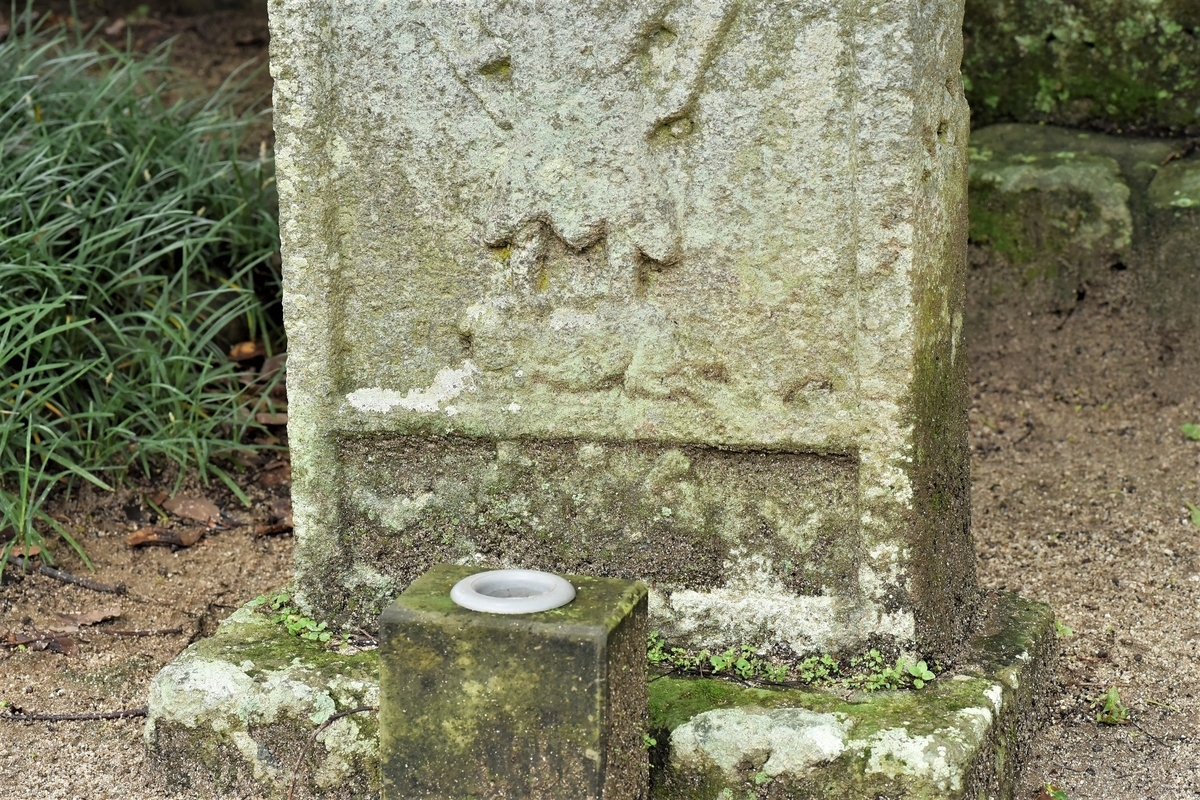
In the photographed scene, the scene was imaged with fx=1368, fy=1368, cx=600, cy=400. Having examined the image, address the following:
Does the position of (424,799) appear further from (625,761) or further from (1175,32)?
(1175,32)

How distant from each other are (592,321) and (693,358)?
0.17 metres

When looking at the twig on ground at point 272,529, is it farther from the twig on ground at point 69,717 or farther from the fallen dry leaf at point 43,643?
the twig on ground at point 69,717

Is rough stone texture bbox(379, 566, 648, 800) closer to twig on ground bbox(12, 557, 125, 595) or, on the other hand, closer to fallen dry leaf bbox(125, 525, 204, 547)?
twig on ground bbox(12, 557, 125, 595)

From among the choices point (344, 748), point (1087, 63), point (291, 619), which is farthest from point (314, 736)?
point (1087, 63)

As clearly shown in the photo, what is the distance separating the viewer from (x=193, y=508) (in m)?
3.22

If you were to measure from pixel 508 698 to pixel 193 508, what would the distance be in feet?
5.65

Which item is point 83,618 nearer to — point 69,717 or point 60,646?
point 60,646

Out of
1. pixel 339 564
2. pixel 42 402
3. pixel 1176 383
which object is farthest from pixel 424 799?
pixel 1176 383

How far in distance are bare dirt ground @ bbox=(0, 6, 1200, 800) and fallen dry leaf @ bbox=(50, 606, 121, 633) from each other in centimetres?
2

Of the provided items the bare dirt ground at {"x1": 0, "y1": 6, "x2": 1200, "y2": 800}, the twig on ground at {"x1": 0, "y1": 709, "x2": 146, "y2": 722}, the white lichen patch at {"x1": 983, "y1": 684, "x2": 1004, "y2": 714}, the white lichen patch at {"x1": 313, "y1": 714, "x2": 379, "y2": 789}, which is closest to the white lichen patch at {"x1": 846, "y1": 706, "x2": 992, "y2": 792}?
the white lichen patch at {"x1": 983, "y1": 684, "x2": 1004, "y2": 714}

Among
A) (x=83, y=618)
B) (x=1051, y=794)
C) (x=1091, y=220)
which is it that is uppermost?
(x=1091, y=220)

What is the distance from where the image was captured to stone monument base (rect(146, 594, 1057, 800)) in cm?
189

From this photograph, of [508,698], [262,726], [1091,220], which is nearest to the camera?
[508,698]

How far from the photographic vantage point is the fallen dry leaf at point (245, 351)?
3.57m
